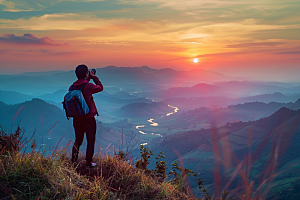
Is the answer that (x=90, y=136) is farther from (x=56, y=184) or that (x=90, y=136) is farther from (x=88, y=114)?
(x=56, y=184)

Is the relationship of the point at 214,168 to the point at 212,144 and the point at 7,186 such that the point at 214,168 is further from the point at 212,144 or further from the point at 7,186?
the point at 7,186

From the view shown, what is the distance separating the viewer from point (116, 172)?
5.30 m

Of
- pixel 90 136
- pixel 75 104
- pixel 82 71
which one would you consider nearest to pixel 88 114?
pixel 75 104

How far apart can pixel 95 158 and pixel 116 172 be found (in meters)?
1.27

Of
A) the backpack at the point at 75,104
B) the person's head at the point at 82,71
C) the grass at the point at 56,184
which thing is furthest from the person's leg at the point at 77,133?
the person's head at the point at 82,71

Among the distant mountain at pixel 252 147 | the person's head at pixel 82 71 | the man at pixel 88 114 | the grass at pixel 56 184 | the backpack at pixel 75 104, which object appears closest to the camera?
the grass at pixel 56 184

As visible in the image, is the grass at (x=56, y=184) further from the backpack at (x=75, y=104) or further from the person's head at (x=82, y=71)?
the person's head at (x=82, y=71)

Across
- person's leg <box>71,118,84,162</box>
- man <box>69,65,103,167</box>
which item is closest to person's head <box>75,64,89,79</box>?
man <box>69,65,103,167</box>

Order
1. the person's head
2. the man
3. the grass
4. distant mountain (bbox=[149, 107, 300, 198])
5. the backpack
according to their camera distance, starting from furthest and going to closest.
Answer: distant mountain (bbox=[149, 107, 300, 198]) < the person's head < the man < the backpack < the grass

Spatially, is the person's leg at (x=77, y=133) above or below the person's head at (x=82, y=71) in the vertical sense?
below

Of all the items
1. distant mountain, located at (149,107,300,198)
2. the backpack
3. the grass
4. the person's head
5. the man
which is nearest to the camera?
the grass

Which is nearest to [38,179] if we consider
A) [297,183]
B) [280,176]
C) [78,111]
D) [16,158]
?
[16,158]

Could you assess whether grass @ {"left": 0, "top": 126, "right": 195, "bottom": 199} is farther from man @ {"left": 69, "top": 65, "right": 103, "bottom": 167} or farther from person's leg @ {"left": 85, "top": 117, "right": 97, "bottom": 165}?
Result: man @ {"left": 69, "top": 65, "right": 103, "bottom": 167}

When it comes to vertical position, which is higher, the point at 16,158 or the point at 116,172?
the point at 16,158
